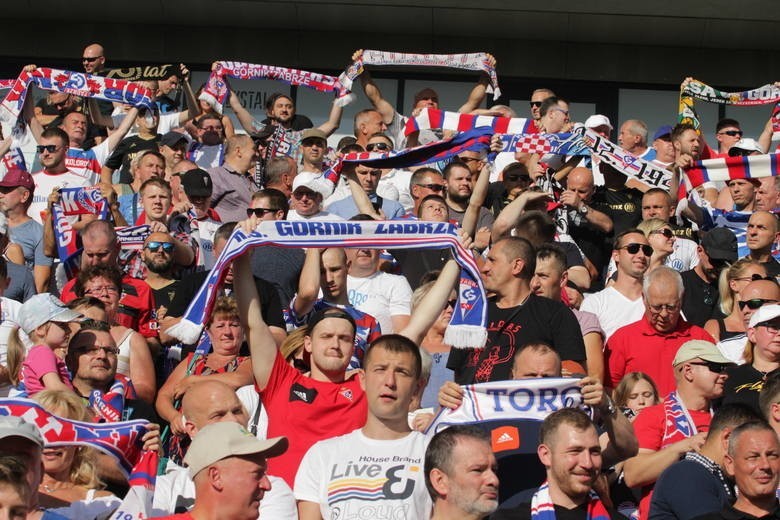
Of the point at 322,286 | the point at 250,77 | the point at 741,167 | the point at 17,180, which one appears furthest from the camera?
the point at 250,77

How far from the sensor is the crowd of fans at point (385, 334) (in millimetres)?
6754

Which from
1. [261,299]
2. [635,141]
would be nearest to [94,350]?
[261,299]

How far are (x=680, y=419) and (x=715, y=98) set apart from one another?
8.90 m

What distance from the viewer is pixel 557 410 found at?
7.05m

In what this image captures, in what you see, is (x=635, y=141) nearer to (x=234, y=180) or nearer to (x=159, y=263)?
(x=234, y=180)

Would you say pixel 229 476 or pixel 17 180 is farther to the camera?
pixel 17 180

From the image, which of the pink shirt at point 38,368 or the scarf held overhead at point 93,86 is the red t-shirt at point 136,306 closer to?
the pink shirt at point 38,368

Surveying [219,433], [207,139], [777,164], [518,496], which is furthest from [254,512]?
[207,139]

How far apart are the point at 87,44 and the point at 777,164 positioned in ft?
37.9

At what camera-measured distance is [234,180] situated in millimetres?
13547

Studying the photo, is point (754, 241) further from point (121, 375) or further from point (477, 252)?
point (121, 375)

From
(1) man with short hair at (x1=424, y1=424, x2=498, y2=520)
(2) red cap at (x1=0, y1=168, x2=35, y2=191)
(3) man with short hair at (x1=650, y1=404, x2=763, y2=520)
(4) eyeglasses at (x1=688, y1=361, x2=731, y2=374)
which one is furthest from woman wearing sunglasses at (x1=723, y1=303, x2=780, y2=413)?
(2) red cap at (x1=0, y1=168, x2=35, y2=191)

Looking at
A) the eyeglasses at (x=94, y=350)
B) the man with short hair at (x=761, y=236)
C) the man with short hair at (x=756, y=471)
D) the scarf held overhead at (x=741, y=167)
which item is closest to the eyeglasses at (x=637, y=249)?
the man with short hair at (x=761, y=236)

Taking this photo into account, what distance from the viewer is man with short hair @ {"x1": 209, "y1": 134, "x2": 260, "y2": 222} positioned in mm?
13266
